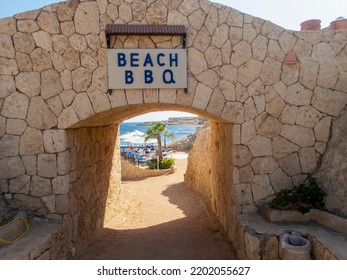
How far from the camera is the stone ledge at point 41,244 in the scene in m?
3.61

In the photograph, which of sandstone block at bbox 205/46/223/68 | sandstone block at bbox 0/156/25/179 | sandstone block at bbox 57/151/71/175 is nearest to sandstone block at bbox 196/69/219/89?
sandstone block at bbox 205/46/223/68

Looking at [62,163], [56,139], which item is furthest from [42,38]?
[62,163]

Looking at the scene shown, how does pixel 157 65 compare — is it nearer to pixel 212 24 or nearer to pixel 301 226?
pixel 212 24

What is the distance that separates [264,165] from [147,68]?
273 cm

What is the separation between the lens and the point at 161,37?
4.69m

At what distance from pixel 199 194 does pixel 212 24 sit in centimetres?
672

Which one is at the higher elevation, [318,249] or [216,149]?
[216,149]

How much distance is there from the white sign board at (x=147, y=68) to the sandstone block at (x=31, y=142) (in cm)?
154

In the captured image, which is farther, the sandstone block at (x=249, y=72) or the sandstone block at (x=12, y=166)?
the sandstone block at (x=249, y=72)

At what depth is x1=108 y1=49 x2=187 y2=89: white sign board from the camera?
4617mm

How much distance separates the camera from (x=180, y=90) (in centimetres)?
479

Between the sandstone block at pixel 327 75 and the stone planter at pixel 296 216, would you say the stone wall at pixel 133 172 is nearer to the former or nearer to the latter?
the stone planter at pixel 296 216

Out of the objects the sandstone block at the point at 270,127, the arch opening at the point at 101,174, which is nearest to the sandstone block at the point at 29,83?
the arch opening at the point at 101,174

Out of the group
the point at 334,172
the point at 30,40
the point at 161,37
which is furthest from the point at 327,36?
the point at 30,40
